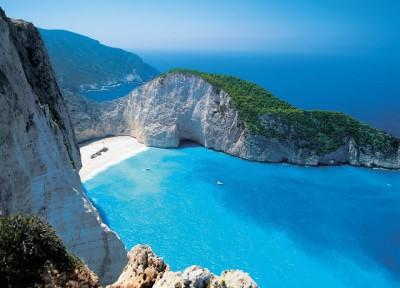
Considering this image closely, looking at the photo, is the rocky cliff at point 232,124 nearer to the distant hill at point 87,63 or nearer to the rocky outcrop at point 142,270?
the rocky outcrop at point 142,270

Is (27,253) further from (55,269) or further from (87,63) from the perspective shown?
(87,63)

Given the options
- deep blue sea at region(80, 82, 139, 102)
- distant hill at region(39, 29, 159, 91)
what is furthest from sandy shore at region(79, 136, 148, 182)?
distant hill at region(39, 29, 159, 91)

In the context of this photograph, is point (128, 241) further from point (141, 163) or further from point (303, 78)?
point (303, 78)

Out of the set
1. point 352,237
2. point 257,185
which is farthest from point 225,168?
point 352,237

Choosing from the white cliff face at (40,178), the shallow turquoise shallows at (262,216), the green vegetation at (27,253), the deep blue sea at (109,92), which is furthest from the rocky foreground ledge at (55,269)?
the deep blue sea at (109,92)

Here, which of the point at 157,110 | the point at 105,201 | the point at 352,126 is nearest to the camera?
the point at 105,201

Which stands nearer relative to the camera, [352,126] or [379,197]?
[379,197]
